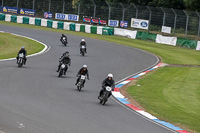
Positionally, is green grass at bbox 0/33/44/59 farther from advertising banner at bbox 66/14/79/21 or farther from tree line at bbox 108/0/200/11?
tree line at bbox 108/0/200/11

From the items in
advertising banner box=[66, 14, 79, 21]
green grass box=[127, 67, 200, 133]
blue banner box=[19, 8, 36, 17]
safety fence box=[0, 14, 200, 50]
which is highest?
blue banner box=[19, 8, 36, 17]

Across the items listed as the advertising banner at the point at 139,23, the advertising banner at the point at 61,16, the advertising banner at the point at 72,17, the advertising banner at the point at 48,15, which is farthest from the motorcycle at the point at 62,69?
the advertising banner at the point at 48,15

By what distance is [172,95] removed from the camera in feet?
68.6

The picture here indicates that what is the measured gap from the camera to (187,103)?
63.1 ft

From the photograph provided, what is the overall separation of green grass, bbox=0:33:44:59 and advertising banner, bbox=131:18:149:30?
17309mm

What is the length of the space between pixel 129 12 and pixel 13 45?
890 inches

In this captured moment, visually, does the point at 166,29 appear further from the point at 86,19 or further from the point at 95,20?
the point at 86,19

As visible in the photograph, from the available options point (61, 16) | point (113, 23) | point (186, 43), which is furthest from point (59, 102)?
point (61, 16)

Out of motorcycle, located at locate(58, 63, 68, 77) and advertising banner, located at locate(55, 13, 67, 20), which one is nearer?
motorcycle, located at locate(58, 63, 68, 77)

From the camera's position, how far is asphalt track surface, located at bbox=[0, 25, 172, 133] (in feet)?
40.2

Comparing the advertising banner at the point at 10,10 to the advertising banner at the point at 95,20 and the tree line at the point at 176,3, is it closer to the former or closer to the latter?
the advertising banner at the point at 95,20

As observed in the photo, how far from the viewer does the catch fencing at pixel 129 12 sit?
1970 inches

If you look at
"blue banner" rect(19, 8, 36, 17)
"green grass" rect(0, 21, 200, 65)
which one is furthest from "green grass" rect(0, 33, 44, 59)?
"blue banner" rect(19, 8, 36, 17)

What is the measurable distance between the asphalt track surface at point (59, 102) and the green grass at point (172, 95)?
4.75 ft
